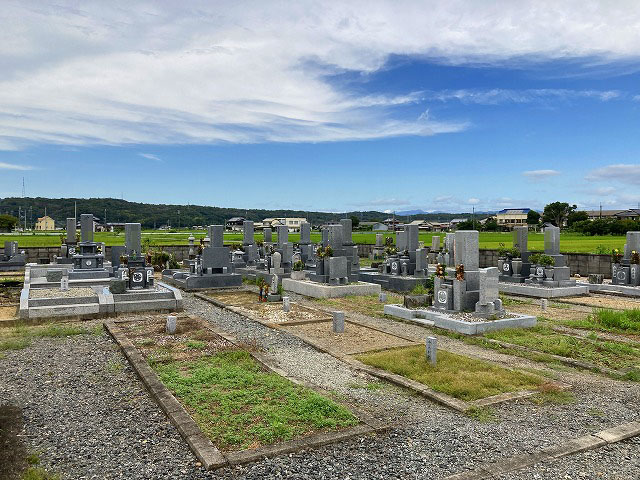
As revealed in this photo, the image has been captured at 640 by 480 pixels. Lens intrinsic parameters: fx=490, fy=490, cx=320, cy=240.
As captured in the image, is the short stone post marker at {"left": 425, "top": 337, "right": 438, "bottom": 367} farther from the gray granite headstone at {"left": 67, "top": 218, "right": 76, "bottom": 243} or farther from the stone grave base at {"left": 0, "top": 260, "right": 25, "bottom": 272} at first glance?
the stone grave base at {"left": 0, "top": 260, "right": 25, "bottom": 272}

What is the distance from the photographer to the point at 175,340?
441 inches

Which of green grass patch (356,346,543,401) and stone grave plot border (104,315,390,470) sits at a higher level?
stone grave plot border (104,315,390,470)

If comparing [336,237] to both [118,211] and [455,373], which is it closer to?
[455,373]

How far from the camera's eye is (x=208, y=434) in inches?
238

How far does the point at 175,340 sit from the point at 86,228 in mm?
13681

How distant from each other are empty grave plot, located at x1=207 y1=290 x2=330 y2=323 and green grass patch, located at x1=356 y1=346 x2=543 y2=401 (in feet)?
15.1

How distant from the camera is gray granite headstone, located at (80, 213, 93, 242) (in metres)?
22.1

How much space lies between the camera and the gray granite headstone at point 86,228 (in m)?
22.1

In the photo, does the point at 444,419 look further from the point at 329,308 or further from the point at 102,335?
the point at 329,308

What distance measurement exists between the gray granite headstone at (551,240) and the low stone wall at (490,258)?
548 centimetres

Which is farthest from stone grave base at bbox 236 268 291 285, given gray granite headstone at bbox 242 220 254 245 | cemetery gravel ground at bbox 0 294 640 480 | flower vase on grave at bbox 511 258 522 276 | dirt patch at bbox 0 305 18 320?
cemetery gravel ground at bbox 0 294 640 480

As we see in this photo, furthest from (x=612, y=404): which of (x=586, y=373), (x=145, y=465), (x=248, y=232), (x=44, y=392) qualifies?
(x=248, y=232)

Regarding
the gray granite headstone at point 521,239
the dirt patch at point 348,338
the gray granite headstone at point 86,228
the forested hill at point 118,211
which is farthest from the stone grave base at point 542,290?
the forested hill at point 118,211

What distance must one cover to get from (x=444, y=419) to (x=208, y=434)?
314 cm
